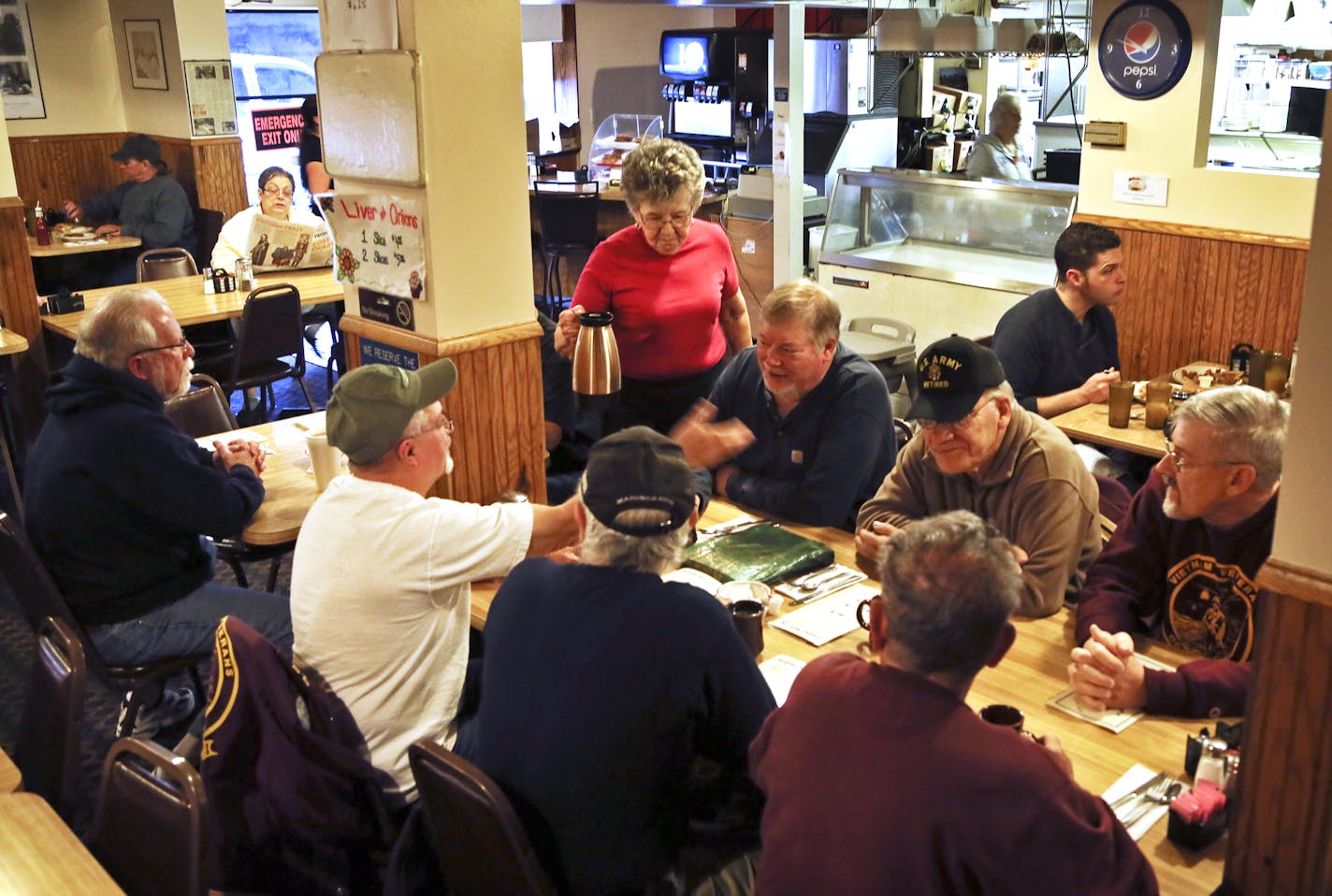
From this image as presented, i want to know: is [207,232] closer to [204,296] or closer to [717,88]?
[204,296]

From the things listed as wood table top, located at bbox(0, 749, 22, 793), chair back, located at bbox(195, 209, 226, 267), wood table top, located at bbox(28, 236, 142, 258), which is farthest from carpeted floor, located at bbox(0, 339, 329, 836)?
chair back, located at bbox(195, 209, 226, 267)

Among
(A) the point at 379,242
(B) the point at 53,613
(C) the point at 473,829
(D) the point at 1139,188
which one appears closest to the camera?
(C) the point at 473,829

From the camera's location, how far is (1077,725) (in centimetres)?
216

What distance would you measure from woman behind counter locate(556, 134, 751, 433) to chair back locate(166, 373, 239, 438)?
1350mm

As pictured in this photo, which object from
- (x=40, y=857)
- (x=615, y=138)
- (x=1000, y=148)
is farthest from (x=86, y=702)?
(x=615, y=138)

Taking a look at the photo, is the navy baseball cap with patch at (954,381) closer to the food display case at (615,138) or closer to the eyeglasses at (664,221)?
the eyeglasses at (664,221)

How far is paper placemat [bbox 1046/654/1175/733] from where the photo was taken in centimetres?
215

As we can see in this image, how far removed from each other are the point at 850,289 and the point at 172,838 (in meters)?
5.64

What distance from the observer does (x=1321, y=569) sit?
5.52ft

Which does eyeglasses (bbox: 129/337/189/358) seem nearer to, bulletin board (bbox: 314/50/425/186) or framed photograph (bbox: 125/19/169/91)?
bulletin board (bbox: 314/50/425/186)

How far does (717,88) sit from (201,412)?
8.14 m

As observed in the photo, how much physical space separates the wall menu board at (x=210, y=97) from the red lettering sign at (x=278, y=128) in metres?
1.67

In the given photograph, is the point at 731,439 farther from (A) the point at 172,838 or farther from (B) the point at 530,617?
(A) the point at 172,838

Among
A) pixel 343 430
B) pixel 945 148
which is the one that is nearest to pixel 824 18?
pixel 945 148
